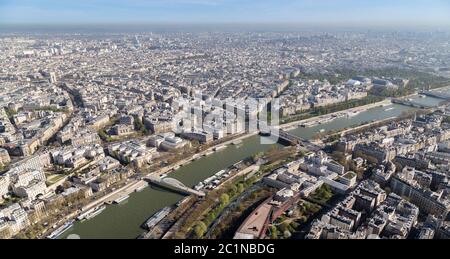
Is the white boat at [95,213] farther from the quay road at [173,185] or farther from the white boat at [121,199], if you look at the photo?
the quay road at [173,185]

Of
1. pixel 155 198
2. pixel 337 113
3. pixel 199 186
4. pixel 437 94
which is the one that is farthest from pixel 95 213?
pixel 437 94

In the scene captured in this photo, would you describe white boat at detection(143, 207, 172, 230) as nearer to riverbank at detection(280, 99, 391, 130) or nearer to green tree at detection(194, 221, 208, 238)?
green tree at detection(194, 221, 208, 238)

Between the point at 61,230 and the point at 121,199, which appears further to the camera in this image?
the point at 121,199

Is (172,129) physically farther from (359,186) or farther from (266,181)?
(359,186)

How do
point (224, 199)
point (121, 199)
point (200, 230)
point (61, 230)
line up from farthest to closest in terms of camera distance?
point (121, 199)
point (224, 199)
point (61, 230)
point (200, 230)

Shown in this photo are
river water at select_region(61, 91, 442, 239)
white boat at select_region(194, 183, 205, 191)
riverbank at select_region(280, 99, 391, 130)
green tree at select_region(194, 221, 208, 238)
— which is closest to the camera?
green tree at select_region(194, 221, 208, 238)

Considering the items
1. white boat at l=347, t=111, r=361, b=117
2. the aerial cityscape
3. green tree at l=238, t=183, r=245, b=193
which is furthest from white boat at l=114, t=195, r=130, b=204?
white boat at l=347, t=111, r=361, b=117

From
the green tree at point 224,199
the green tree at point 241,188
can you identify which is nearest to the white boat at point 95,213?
the green tree at point 224,199

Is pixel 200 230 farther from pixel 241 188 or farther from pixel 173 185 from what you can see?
pixel 173 185
